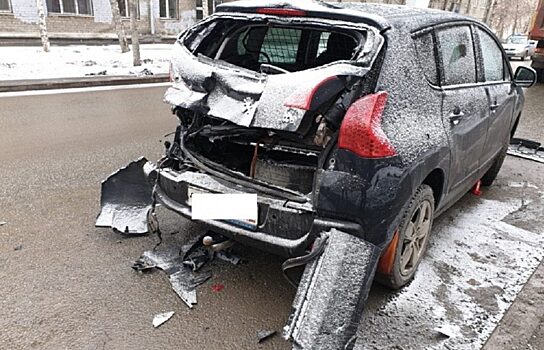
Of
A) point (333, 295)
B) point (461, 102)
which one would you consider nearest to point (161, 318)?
point (333, 295)

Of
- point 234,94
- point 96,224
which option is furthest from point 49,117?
point 234,94

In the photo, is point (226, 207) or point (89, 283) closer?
point (226, 207)

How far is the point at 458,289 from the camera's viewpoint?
3061 mm

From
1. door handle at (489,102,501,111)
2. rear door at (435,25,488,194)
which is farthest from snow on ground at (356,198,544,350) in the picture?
door handle at (489,102,501,111)

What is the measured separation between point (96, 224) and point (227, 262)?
3.66ft

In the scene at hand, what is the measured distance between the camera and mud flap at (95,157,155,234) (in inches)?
137

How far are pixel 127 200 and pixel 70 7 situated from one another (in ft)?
65.6

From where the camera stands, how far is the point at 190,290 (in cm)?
287

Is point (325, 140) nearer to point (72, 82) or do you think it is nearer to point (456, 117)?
point (456, 117)

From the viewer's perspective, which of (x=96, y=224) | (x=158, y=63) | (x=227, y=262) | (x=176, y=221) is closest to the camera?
(x=227, y=262)

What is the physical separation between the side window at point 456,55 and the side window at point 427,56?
0.41 feet

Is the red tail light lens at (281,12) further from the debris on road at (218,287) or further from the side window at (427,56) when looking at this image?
the debris on road at (218,287)

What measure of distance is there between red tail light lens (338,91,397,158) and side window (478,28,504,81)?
1957mm

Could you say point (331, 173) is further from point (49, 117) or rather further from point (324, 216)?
point (49, 117)
